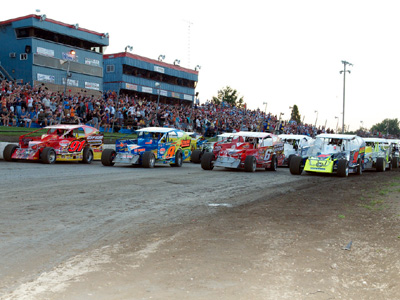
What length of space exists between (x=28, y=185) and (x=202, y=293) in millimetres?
7873

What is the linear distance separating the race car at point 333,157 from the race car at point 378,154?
79.4 inches

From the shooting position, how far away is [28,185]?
10711 millimetres

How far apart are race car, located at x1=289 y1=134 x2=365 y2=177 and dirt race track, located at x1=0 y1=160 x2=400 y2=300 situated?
5748 mm

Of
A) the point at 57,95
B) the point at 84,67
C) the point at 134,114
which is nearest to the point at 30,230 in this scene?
the point at 57,95

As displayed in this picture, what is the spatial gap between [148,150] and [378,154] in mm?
11051

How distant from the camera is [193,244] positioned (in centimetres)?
573

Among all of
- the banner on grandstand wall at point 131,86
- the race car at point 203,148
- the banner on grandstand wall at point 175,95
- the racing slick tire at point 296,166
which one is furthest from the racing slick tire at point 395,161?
the banner on grandstand wall at point 175,95

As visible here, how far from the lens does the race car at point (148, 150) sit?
17.5 meters

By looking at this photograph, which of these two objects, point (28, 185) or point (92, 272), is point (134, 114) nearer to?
point (28, 185)

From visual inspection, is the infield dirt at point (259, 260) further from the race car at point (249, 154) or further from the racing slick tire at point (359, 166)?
the racing slick tire at point (359, 166)

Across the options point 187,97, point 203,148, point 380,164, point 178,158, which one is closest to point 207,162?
point 178,158

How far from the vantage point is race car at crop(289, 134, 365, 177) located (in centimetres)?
1633

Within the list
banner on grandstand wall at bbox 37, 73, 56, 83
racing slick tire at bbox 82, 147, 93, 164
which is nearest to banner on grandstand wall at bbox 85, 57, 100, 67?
banner on grandstand wall at bbox 37, 73, 56, 83

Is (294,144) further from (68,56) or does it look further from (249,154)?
(68,56)
